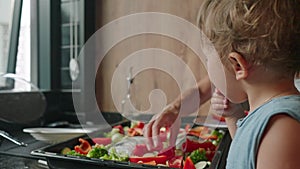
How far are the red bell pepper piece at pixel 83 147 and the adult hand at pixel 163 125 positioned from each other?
6.6 inches

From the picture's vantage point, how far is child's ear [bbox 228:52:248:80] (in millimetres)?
554

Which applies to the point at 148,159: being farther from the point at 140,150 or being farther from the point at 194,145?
the point at 194,145

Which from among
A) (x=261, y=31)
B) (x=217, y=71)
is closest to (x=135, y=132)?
(x=217, y=71)

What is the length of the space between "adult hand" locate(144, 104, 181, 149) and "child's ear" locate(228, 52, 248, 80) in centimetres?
47

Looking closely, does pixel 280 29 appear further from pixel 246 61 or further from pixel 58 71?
pixel 58 71

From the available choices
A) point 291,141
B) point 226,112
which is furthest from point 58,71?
point 291,141

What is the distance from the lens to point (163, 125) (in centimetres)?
106

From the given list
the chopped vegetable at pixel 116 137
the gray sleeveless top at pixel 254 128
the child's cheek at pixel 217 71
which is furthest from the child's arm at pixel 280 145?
the chopped vegetable at pixel 116 137

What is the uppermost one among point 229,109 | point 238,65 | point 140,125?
point 238,65

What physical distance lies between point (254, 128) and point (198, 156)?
0.41 metres

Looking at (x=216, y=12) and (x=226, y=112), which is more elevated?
(x=216, y=12)

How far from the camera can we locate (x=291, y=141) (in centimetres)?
49

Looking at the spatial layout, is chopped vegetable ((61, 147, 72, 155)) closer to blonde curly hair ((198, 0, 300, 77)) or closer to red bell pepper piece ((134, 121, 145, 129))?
red bell pepper piece ((134, 121, 145, 129))

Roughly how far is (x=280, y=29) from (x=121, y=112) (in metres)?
1.20
